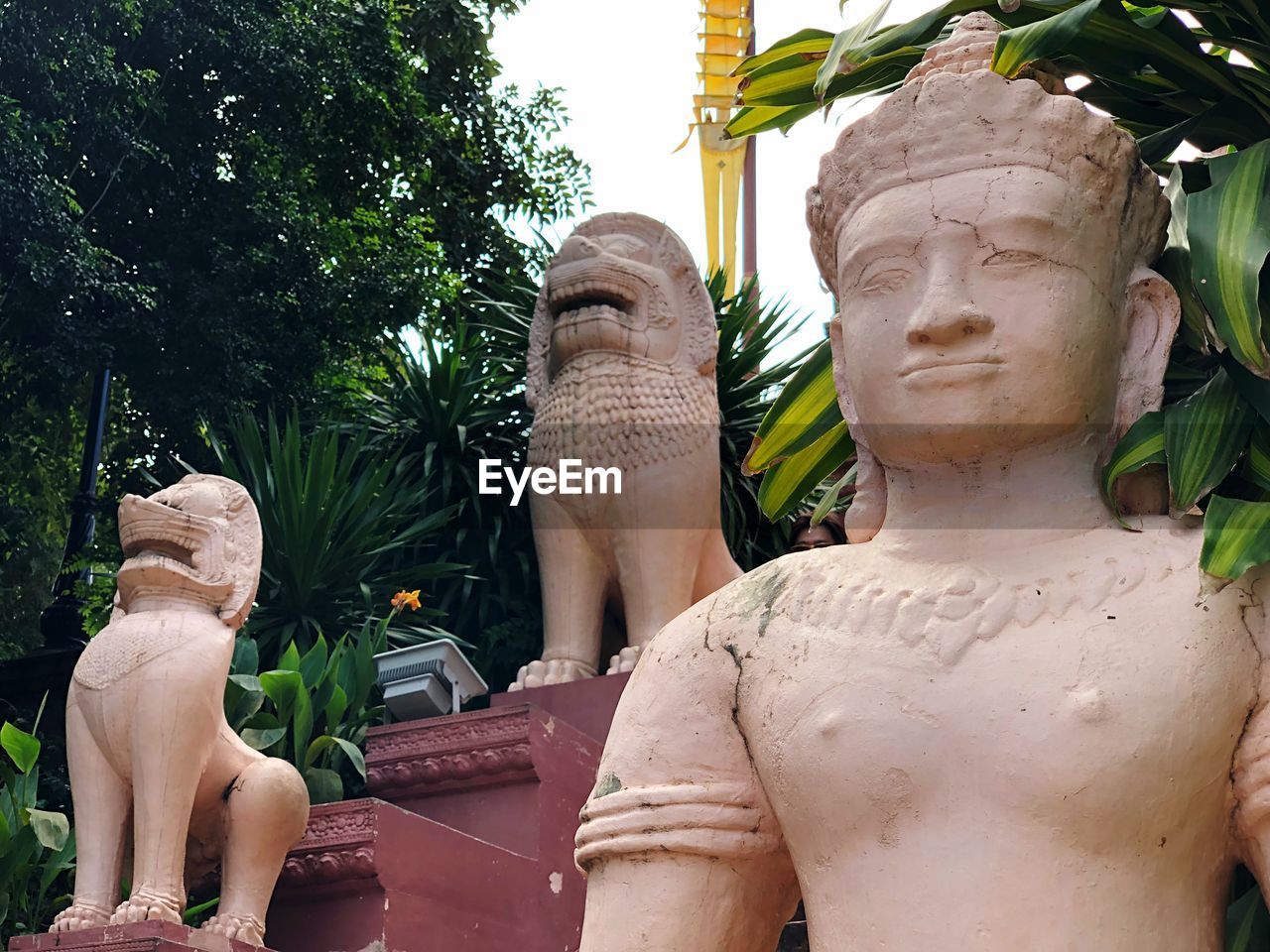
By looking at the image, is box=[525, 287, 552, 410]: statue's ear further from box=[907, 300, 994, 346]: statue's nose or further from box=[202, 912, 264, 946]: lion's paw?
box=[907, 300, 994, 346]: statue's nose

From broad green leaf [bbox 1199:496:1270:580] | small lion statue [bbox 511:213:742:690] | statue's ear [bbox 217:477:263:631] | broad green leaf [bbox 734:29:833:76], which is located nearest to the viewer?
broad green leaf [bbox 1199:496:1270:580]

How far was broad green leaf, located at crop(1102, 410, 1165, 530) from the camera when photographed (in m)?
2.31

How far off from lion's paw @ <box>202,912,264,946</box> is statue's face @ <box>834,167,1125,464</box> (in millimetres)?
2511

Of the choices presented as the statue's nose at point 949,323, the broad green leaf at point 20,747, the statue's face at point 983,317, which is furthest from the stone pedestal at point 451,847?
the statue's nose at point 949,323

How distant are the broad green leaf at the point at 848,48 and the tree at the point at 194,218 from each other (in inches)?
319

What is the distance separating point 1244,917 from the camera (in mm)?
2506

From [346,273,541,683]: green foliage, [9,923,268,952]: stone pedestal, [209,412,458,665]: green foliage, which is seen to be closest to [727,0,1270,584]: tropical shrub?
[9,923,268,952]: stone pedestal

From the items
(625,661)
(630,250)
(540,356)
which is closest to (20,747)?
(625,661)

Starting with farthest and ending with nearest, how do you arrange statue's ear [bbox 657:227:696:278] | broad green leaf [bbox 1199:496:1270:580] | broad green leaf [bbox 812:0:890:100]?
statue's ear [bbox 657:227:696:278]
broad green leaf [bbox 812:0:890:100]
broad green leaf [bbox 1199:496:1270:580]

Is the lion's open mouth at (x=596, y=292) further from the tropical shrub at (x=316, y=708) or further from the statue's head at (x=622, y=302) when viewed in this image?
the tropical shrub at (x=316, y=708)

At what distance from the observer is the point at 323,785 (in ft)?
17.8

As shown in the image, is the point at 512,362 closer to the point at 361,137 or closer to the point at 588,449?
the point at 588,449


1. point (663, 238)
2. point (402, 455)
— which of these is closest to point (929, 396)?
point (663, 238)

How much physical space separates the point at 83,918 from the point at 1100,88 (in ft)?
9.43
